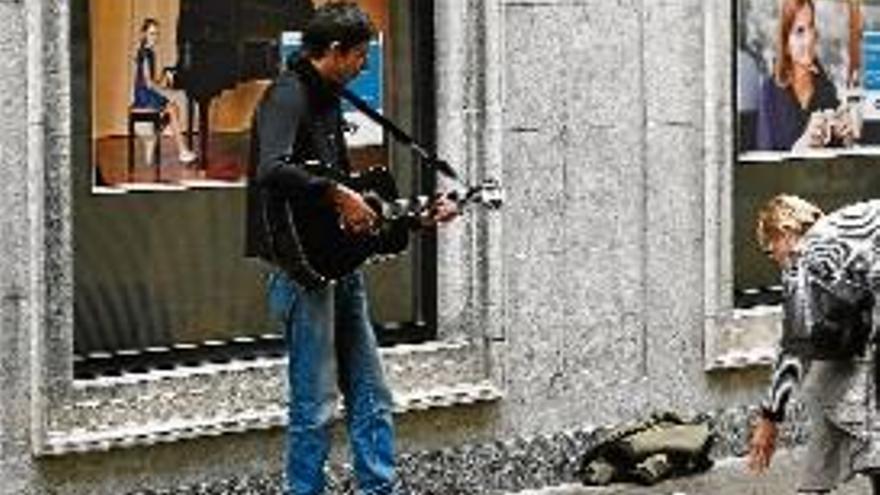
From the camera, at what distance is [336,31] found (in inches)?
285

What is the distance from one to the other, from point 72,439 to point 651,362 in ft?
10.2

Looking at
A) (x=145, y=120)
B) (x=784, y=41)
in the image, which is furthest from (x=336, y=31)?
(x=784, y=41)

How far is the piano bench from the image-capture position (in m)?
8.22

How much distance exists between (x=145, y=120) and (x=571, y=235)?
2135mm

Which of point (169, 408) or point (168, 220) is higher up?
point (168, 220)

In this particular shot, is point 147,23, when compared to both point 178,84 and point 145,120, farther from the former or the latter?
point 145,120

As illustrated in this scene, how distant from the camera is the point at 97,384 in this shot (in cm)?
792

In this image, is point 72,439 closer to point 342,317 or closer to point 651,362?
point 342,317

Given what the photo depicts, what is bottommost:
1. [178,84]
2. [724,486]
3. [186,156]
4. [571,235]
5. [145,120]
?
[724,486]

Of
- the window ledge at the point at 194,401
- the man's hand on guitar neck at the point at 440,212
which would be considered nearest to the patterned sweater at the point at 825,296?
the man's hand on guitar neck at the point at 440,212

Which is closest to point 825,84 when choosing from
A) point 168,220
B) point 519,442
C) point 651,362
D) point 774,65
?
point 774,65

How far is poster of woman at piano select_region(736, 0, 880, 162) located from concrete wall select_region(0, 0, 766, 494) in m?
0.33

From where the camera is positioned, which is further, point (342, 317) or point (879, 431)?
point (342, 317)

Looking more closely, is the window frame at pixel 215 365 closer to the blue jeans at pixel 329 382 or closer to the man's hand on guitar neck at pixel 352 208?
the blue jeans at pixel 329 382
